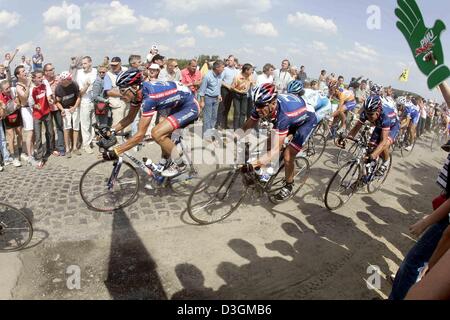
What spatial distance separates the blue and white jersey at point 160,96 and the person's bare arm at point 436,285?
4.66 meters

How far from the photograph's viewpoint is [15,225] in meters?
4.61

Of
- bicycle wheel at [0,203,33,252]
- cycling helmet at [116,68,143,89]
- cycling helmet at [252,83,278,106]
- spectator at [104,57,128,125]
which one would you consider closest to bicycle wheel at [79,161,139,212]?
bicycle wheel at [0,203,33,252]

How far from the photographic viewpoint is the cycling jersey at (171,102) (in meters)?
5.26

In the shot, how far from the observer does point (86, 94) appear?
802 cm

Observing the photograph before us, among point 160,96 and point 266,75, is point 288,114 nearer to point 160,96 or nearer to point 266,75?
point 160,96

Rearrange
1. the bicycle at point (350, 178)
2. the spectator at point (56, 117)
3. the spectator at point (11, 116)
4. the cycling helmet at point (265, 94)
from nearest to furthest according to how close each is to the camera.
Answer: the cycling helmet at point (265, 94), the bicycle at point (350, 178), the spectator at point (11, 116), the spectator at point (56, 117)

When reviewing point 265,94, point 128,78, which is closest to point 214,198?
point 265,94

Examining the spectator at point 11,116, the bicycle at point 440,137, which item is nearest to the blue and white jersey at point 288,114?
the spectator at point 11,116

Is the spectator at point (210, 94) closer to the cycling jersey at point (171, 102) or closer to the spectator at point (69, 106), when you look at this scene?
the spectator at point (69, 106)

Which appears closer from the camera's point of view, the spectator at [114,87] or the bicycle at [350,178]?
the bicycle at [350,178]

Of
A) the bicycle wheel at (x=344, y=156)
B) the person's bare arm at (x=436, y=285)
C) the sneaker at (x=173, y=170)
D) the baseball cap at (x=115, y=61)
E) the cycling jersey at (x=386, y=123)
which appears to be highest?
the baseball cap at (x=115, y=61)

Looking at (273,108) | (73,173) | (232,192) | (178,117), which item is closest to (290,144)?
(273,108)

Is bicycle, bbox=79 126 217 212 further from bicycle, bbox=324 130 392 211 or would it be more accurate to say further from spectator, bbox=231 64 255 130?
spectator, bbox=231 64 255 130

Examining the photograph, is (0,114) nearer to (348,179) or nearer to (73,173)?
(73,173)
